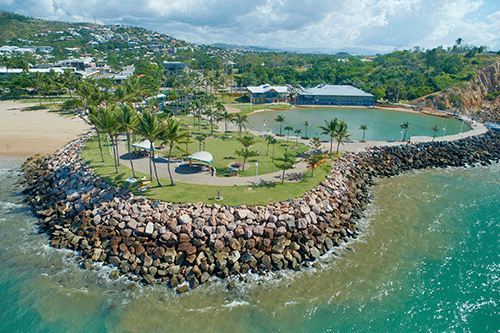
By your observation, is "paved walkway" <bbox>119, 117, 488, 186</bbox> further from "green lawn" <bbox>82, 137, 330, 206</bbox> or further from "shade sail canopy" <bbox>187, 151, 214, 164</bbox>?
"shade sail canopy" <bbox>187, 151, 214, 164</bbox>

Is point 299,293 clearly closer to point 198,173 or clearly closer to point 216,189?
point 216,189

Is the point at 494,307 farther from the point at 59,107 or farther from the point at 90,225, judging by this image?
the point at 59,107

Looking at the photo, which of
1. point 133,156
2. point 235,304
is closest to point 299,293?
point 235,304

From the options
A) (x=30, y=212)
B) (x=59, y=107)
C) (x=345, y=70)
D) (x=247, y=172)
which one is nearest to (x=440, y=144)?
(x=247, y=172)

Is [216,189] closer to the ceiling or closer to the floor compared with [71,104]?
closer to the floor

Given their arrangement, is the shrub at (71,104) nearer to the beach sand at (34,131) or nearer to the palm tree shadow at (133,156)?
the beach sand at (34,131)

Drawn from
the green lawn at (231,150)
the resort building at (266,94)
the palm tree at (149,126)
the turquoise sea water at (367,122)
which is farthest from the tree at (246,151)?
the resort building at (266,94)
